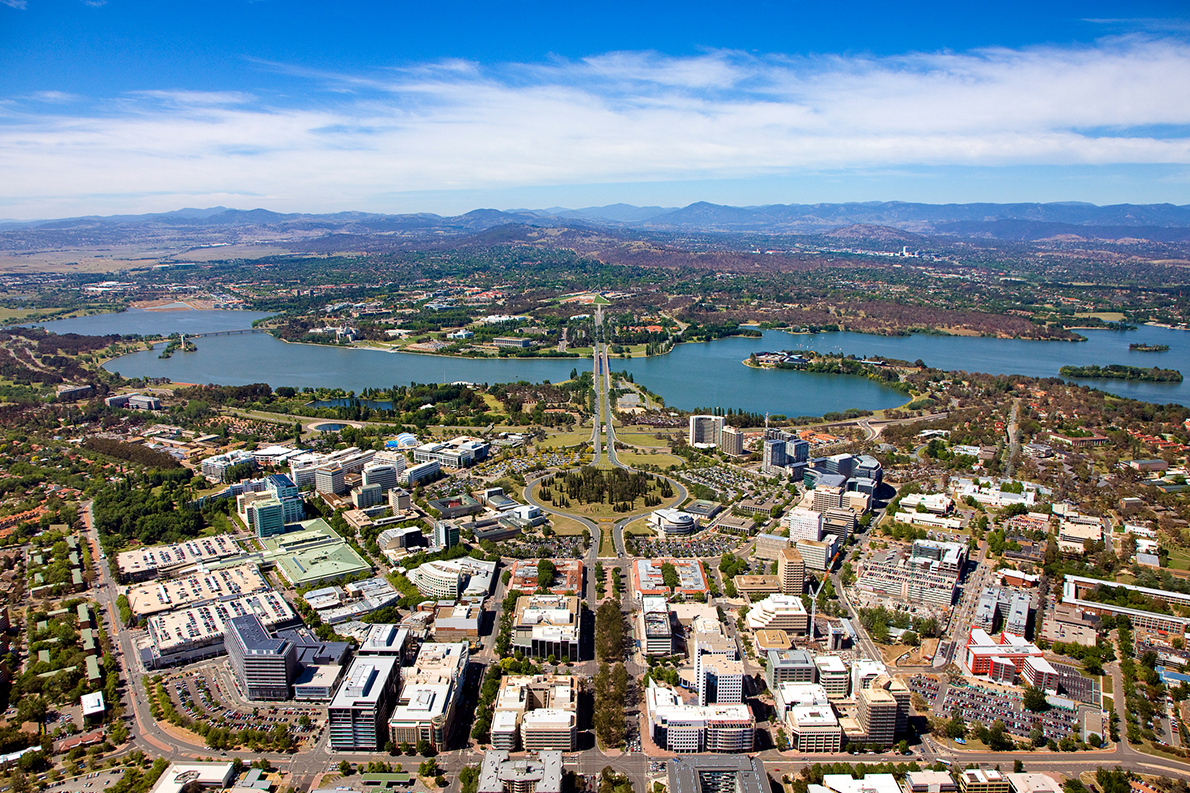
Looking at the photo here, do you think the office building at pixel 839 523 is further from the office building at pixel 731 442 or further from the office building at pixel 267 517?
the office building at pixel 267 517

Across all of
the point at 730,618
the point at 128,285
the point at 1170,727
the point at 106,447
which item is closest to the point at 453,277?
the point at 128,285

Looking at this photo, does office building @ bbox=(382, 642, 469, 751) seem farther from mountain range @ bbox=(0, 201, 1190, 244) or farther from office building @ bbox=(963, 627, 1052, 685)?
mountain range @ bbox=(0, 201, 1190, 244)

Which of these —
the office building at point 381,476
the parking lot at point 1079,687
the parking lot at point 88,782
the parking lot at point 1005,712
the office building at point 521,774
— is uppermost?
the office building at point 381,476

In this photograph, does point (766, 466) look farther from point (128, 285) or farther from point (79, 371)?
point (128, 285)

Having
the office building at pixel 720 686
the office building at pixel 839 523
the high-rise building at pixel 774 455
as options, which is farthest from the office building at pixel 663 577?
the high-rise building at pixel 774 455

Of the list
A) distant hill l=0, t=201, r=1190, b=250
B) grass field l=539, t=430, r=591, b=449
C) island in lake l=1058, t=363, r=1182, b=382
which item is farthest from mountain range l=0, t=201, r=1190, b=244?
grass field l=539, t=430, r=591, b=449

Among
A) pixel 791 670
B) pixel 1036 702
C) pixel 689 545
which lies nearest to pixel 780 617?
pixel 791 670
